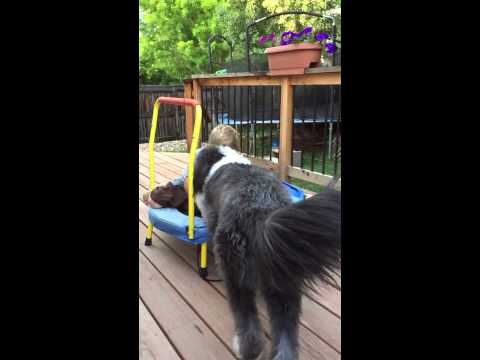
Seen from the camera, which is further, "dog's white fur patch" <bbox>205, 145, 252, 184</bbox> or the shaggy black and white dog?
"dog's white fur patch" <bbox>205, 145, 252, 184</bbox>

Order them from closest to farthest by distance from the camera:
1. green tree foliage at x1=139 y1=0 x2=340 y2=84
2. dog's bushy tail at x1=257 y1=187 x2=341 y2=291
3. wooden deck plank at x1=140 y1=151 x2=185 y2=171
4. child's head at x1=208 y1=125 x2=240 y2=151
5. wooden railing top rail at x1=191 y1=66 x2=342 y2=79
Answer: dog's bushy tail at x1=257 y1=187 x2=341 y2=291
child's head at x1=208 y1=125 x2=240 y2=151
wooden railing top rail at x1=191 y1=66 x2=342 y2=79
wooden deck plank at x1=140 y1=151 x2=185 y2=171
green tree foliage at x1=139 y1=0 x2=340 y2=84

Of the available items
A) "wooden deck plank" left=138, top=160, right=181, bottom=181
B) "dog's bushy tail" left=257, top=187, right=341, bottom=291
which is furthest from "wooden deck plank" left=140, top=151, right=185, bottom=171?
"dog's bushy tail" left=257, top=187, right=341, bottom=291

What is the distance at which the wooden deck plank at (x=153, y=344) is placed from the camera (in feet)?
5.20

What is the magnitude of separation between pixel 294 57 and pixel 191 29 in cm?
717

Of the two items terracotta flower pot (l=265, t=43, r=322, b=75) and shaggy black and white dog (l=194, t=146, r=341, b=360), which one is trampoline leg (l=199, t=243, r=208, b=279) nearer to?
shaggy black and white dog (l=194, t=146, r=341, b=360)

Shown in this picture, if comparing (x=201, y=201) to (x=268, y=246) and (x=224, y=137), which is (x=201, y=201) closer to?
(x=224, y=137)

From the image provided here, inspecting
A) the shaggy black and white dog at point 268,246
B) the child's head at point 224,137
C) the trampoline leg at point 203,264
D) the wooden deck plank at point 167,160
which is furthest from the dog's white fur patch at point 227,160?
the wooden deck plank at point 167,160

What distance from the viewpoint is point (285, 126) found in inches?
143

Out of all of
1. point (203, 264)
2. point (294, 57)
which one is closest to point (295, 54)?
point (294, 57)

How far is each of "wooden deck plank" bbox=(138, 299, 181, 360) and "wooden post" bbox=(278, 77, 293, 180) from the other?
2.30 meters

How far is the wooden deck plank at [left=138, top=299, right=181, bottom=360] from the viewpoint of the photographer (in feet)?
5.20
